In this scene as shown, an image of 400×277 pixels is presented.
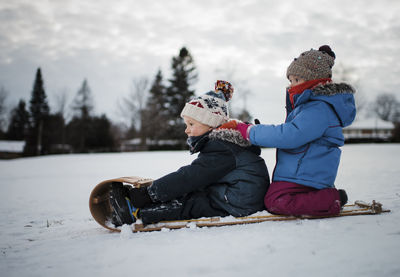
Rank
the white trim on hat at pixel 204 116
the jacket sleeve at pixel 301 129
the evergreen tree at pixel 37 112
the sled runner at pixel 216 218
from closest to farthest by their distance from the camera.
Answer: the jacket sleeve at pixel 301 129 < the sled runner at pixel 216 218 < the white trim on hat at pixel 204 116 < the evergreen tree at pixel 37 112

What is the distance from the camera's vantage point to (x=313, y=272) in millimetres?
1313

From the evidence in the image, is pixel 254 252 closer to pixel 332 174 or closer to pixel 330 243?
pixel 330 243

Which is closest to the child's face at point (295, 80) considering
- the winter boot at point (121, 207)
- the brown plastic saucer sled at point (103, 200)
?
the brown plastic saucer sled at point (103, 200)

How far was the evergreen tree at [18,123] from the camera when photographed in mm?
47719

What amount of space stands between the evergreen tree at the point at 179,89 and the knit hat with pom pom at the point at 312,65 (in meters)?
31.4

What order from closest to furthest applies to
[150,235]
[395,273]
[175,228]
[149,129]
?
[395,273] < [150,235] < [175,228] < [149,129]

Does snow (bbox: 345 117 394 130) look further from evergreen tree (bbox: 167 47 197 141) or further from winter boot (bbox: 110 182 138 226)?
winter boot (bbox: 110 182 138 226)

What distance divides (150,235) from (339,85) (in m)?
2.05

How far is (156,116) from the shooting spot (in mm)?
37000

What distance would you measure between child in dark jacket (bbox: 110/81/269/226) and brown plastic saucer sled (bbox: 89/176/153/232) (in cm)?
8

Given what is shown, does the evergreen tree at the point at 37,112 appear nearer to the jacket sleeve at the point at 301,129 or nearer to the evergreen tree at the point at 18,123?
the evergreen tree at the point at 18,123

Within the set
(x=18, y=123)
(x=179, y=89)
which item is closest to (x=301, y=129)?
(x=179, y=89)

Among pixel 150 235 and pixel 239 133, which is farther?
pixel 239 133

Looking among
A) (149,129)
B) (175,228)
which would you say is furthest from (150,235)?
(149,129)
